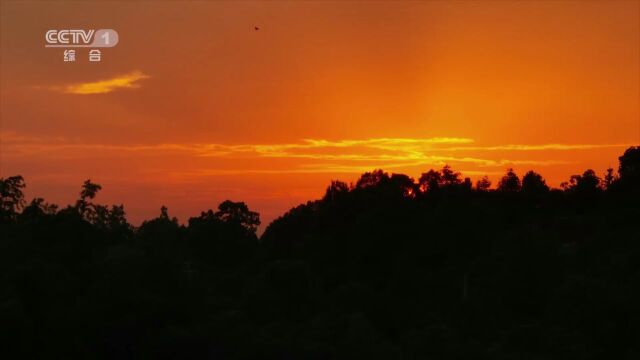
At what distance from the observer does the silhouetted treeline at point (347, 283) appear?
33906 millimetres

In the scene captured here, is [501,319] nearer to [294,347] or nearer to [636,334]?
[636,334]

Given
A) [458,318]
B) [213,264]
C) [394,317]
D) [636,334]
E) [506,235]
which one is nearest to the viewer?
[636,334]

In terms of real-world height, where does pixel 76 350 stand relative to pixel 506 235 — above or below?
below

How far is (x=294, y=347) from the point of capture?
34156mm

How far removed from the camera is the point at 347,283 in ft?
146

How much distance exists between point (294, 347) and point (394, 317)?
711cm

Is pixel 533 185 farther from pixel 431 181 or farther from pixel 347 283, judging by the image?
pixel 347 283

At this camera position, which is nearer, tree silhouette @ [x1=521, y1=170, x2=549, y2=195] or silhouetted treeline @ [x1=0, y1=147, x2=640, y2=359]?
silhouetted treeline @ [x1=0, y1=147, x2=640, y2=359]

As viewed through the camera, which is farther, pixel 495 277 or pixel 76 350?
pixel 495 277

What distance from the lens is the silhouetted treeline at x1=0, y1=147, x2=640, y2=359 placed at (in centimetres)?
3391

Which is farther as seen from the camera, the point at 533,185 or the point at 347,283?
the point at 533,185

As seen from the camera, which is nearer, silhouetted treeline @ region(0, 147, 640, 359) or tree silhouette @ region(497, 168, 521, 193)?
silhouetted treeline @ region(0, 147, 640, 359)

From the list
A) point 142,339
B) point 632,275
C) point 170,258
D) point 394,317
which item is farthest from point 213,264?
point 632,275

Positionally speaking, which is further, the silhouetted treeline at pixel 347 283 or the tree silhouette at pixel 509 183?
the tree silhouette at pixel 509 183
